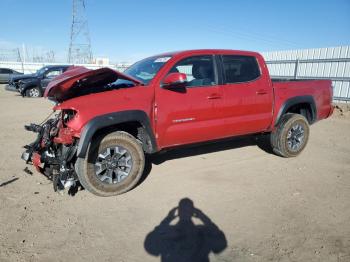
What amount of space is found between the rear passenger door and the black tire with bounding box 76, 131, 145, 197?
1.59 m

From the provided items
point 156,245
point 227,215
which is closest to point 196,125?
point 227,215

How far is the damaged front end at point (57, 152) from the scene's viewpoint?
3797 millimetres

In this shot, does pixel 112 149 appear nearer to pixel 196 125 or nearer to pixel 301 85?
pixel 196 125

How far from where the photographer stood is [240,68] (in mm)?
5023

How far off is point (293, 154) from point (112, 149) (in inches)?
141

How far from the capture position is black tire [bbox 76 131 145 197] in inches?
150

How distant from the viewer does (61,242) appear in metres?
3.03

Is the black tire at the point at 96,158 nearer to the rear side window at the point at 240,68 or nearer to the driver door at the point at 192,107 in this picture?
the driver door at the point at 192,107

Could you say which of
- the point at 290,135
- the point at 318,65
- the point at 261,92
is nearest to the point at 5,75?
the point at 318,65

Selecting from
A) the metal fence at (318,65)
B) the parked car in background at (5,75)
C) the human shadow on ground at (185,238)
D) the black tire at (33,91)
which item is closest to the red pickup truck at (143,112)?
the human shadow on ground at (185,238)

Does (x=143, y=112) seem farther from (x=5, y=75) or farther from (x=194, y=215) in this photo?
(x=5, y=75)

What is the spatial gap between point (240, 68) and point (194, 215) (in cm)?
268

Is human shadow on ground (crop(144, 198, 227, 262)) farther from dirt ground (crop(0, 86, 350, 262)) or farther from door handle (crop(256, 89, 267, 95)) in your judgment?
door handle (crop(256, 89, 267, 95))

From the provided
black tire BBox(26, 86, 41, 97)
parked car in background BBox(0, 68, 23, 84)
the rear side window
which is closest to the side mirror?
the rear side window
